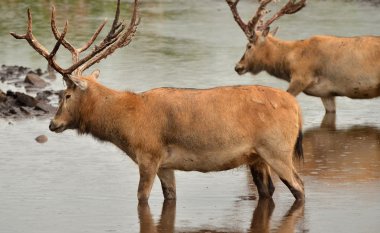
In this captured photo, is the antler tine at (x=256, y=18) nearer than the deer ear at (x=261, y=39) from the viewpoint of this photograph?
Yes

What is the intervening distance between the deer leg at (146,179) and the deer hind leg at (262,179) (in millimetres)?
1121

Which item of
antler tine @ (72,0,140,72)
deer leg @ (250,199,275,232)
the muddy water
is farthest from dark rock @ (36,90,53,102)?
deer leg @ (250,199,275,232)

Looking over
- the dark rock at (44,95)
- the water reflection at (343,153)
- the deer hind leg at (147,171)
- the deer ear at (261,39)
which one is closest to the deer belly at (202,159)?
the deer hind leg at (147,171)

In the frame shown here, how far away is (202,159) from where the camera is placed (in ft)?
42.1

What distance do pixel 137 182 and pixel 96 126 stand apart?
131cm

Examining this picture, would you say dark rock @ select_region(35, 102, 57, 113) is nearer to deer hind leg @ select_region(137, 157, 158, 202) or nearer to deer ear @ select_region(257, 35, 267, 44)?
deer ear @ select_region(257, 35, 267, 44)

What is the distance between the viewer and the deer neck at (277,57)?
19156 millimetres

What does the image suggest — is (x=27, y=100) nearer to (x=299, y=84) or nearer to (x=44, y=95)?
(x=44, y=95)

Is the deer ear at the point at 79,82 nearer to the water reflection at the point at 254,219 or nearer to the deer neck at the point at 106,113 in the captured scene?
the deer neck at the point at 106,113

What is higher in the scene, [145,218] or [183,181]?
[145,218]

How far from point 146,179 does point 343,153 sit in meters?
3.91

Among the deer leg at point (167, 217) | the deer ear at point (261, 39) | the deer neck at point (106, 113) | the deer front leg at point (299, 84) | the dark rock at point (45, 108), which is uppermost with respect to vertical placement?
the deer neck at point (106, 113)

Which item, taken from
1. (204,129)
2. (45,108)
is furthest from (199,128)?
(45,108)

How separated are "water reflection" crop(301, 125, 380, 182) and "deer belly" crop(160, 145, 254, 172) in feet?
6.19
